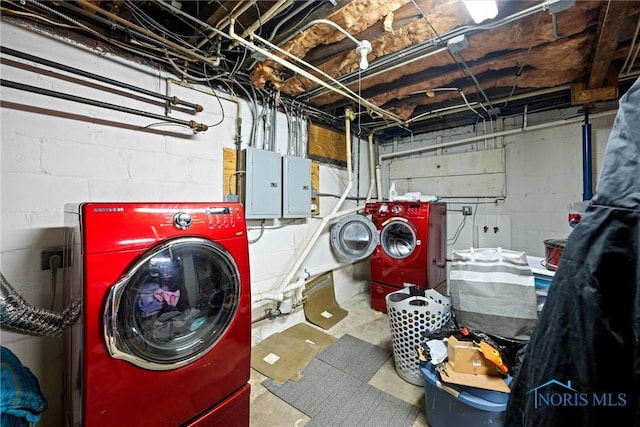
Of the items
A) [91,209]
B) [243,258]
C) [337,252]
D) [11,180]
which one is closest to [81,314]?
[91,209]

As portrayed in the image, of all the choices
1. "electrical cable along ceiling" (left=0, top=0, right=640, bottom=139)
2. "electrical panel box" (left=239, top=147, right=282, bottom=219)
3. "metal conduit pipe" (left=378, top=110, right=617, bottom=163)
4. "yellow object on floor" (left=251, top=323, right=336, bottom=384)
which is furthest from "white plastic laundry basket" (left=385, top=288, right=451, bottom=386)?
"metal conduit pipe" (left=378, top=110, right=617, bottom=163)

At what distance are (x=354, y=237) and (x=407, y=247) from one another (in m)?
0.63

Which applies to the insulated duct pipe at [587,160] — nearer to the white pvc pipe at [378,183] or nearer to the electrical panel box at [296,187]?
A: the white pvc pipe at [378,183]

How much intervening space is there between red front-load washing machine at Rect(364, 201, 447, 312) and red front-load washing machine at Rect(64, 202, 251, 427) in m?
1.93

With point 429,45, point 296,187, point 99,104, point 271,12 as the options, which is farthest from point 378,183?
point 99,104

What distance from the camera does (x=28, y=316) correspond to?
1.09m

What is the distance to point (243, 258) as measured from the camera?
1334mm

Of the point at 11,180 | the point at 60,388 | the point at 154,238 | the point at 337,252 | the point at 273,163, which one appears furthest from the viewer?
the point at 337,252

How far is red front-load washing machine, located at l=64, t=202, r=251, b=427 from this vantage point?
0.91 m

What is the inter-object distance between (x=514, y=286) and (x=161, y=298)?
6.28 feet

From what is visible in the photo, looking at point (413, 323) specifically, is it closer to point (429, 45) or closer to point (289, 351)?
point (289, 351)

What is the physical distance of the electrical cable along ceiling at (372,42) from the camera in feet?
4.41

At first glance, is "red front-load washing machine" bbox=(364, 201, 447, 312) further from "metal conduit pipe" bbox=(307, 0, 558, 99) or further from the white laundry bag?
"metal conduit pipe" bbox=(307, 0, 558, 99)

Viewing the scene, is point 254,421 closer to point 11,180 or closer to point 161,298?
point 161,298
